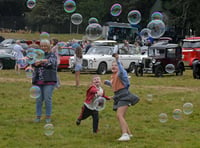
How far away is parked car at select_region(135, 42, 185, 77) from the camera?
2603cm

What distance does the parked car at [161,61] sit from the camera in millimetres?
26031

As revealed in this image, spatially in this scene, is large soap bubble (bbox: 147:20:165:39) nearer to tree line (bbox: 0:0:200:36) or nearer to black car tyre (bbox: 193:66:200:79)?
black car tyre (bbox: 193:66:200:79)

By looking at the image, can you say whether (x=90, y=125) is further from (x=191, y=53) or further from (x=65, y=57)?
(x=191, y=53)

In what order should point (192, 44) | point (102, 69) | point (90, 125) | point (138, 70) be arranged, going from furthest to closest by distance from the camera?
point (192, 44) < point (102, 69) < point (138, 70) < point (90, 125)

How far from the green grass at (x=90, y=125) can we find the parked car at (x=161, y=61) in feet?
28.4

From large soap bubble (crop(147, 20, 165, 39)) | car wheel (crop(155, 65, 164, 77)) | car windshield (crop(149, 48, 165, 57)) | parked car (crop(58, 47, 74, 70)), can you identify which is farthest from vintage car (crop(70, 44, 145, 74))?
large soap bubble (crop(147, 20, 165, 39))

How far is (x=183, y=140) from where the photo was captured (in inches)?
372

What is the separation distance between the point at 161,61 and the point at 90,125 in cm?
1606

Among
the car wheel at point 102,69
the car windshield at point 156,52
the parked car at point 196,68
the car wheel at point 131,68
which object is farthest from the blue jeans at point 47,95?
the car wheel at point 131,68

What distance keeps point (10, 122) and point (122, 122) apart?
3.02 meters

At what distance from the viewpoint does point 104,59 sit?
27.4 meters

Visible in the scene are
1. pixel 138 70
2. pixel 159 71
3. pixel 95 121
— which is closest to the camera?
pixel 95 121

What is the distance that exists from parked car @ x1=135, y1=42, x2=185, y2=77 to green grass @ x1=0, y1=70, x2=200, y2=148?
8.66m

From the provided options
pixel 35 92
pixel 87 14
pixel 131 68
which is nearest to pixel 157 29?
pixel 35 92
